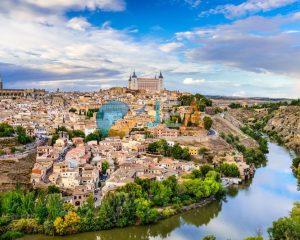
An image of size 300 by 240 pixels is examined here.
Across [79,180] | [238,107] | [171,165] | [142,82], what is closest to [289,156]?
[171,165]

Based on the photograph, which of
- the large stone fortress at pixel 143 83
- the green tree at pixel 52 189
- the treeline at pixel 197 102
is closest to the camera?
the green tree at pixel 52 189

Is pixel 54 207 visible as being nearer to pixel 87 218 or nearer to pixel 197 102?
pixel 87 218

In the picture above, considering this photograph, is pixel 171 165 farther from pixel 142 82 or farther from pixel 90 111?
pixel 142 82

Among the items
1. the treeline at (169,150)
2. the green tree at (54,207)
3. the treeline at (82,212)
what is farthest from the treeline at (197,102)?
the green tree at (54,207)

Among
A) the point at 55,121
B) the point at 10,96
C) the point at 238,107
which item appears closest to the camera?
the point at 55,121

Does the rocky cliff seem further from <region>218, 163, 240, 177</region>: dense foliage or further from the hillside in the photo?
the hillside

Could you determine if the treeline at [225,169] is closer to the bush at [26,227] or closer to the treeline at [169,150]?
the treeline at [169,150]

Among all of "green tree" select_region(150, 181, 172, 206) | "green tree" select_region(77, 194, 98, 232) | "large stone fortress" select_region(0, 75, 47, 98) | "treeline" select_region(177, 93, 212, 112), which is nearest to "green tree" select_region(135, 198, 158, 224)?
"green tree" select_region(150, 181, 172, 206)

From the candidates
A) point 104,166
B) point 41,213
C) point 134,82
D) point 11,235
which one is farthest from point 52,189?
point 134,82
